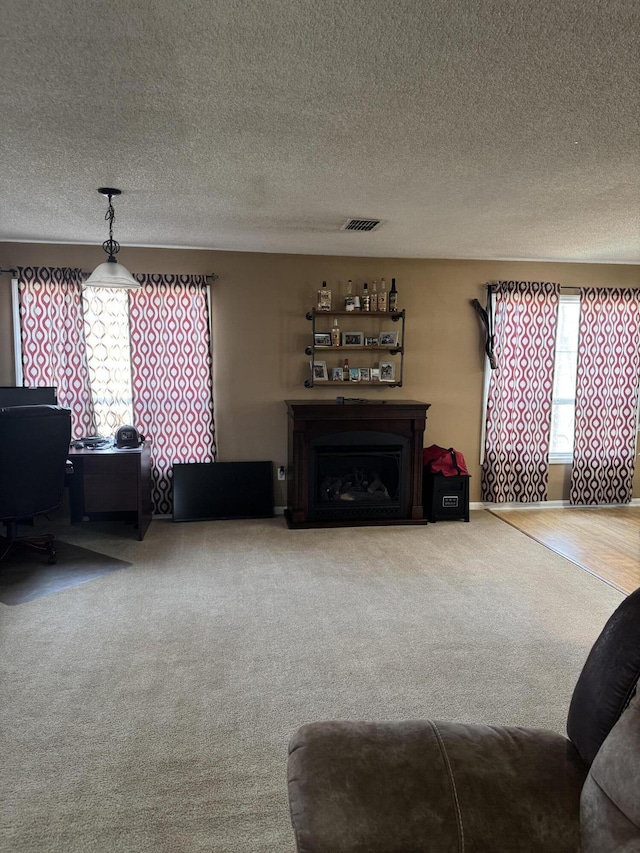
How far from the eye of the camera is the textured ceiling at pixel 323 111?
1.59 metres

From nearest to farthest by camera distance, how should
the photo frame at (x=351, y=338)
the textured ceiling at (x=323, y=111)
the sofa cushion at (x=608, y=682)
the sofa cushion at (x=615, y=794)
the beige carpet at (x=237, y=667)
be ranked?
the sofa cushion at (x=615, y=794) < the sofa cushion at (x=608, y=682) < the textured ceiling at (x=323, y=111) < the beige carpet at (x=237, y=667) < the photo frame at (x=351, y=338)

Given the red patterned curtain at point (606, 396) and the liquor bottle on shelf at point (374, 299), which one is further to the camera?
the red patterned curtain at point (606, 396)

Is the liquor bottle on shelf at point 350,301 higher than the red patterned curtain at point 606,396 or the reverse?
higher

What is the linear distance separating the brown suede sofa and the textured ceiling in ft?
5.36

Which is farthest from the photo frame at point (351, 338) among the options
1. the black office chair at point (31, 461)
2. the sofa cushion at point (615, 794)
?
the sofa cushion at point (615, 794)

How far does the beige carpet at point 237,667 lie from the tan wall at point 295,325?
4.41 feet

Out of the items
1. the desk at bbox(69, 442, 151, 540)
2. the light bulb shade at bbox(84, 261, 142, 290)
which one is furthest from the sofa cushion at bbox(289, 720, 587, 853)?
the desk at bbox(69, 442, 151, 540)

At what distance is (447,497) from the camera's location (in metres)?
5.15

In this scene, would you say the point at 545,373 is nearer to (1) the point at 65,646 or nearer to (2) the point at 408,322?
(2) the point at 408,322

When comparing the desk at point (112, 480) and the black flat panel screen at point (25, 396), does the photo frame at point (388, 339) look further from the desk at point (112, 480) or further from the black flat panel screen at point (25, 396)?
the black flat panel screen at point (25, 396)

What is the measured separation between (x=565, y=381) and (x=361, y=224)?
2930 millimetres

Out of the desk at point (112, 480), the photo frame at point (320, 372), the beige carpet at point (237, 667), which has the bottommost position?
the beige carpet at point (237, 667)

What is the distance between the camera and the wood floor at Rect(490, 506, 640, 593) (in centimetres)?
400

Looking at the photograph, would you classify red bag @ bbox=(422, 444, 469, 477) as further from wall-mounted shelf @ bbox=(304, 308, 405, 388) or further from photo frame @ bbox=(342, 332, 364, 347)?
photo frame @ bbox=(342, 332, 364, 347)
